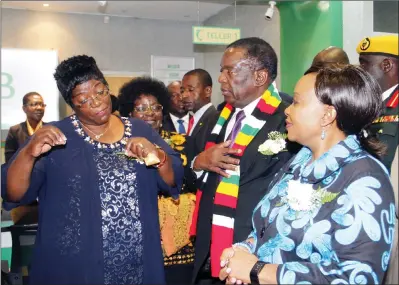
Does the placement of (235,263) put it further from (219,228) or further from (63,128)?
(63,128)

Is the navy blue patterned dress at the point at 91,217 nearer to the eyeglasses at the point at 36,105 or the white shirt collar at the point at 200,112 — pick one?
the eyeglasses at the point at 36,105

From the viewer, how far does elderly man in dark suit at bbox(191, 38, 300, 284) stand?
216cm

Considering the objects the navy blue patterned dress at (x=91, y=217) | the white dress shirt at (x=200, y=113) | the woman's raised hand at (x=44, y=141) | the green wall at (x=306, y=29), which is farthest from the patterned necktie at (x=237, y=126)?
the green wall at (x=306, y=29)

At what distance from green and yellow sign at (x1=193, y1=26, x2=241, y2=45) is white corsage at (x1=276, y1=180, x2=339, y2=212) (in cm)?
254

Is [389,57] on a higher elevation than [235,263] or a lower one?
higher

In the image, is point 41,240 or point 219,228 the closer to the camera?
point 41,240

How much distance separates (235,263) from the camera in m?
1.48

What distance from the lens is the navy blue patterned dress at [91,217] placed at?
1.87 meters

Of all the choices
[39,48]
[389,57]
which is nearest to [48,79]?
[39,48]

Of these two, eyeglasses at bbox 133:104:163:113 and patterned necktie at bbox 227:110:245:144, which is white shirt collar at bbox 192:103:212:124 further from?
patterned necktie at bbox 227:110:245:144

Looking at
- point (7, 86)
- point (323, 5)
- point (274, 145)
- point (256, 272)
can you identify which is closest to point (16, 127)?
point (7, 86)

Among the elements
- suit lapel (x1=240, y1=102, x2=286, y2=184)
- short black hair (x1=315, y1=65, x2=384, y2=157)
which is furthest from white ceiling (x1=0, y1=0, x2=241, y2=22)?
short black hair (x1=315, y1=65, x2=384, y2=157)

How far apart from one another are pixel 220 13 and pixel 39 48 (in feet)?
5.30

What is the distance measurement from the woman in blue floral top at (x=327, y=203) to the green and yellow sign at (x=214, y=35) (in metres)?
2.32
